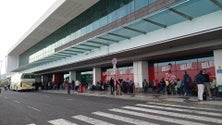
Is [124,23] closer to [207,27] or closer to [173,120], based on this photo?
[207,27]

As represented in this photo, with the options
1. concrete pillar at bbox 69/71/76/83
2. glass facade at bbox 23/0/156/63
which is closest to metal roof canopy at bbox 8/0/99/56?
glass facade at bbox 23/0/156/63

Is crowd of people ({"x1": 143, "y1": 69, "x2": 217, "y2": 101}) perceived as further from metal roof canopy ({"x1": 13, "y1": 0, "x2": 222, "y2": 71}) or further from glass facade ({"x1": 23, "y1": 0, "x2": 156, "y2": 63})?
glass facade ({"x1": 23, "y1": 0, "x2": 156, "y2": 63})

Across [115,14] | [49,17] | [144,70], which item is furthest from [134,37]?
[49,17]

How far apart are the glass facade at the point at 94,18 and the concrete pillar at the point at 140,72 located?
241 inches

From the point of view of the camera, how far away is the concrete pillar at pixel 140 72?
872 inches

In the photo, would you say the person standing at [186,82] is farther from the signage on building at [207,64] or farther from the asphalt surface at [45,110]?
the signage on building at [207,64]

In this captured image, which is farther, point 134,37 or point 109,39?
point 109,39

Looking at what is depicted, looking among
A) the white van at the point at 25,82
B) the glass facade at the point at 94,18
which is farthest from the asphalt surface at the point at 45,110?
the white van at the point at 25,82

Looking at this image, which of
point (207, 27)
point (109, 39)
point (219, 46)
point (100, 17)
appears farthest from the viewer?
point (100, 17)

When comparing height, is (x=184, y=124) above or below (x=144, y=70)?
below

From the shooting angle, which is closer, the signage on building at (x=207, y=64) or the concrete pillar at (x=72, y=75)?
the signage on building at (x=207, y=64)

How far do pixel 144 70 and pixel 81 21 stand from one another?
42.3 ft

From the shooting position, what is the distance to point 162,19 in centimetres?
1368

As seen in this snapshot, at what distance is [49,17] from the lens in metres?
29.9
